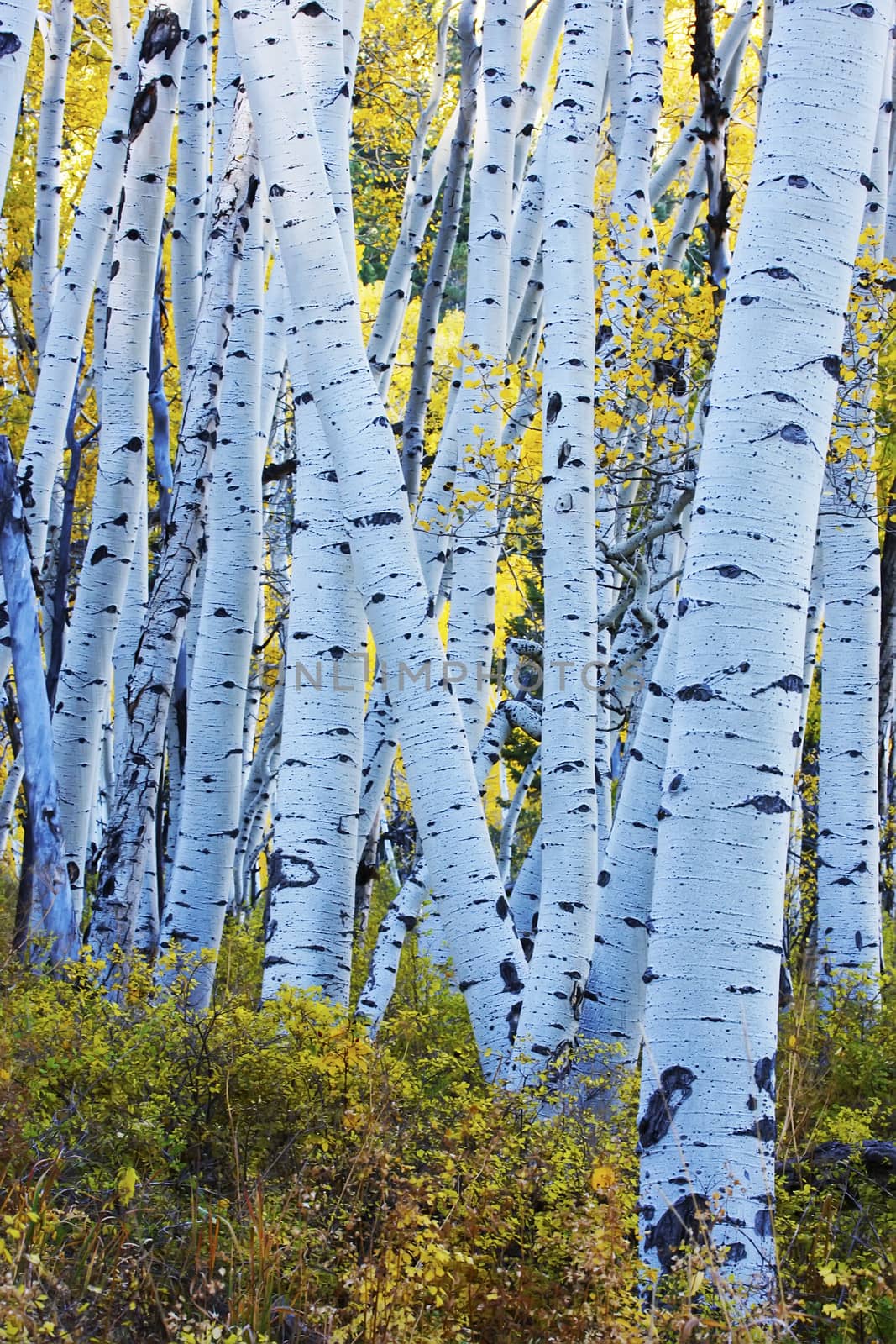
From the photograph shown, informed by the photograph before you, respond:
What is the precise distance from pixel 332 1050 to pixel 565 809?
105 cm

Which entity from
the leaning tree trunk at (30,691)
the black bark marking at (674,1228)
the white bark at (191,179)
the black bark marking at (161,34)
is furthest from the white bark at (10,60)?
the black bark marking at (674,1228)

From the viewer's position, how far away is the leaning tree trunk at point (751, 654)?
240 cm

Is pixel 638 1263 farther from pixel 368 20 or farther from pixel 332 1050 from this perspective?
pixel 368 20

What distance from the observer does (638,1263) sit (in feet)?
7.69

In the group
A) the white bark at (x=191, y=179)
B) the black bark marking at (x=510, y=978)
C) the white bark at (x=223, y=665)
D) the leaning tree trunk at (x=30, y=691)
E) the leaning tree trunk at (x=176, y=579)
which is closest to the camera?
the black bark marking at (x=510, y=978)

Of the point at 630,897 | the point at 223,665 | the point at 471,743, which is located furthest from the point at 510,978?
the point at 471,743

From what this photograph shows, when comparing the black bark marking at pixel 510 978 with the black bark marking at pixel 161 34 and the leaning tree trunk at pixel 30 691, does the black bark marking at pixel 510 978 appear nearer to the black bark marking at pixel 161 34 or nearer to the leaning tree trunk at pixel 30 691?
the leaning tree trunk at pixel 30 691

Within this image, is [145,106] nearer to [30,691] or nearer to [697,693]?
[30,691]

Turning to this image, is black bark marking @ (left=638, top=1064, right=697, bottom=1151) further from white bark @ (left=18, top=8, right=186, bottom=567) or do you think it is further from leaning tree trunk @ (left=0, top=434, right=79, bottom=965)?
white bark @ (left=18, top=8, right=186, bottom=567)

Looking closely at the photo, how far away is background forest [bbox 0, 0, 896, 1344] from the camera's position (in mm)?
2410

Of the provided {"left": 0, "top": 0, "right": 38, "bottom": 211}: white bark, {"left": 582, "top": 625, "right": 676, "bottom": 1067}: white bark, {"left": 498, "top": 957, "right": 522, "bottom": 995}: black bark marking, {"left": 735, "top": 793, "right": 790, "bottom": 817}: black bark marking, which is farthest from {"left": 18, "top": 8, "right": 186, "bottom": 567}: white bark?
{"left": 735, "top": 793, "right": 790, "bottom": 817}: black bark marking

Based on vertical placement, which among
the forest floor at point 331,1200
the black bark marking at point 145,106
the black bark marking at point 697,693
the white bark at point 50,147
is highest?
the white bark at point 50,147

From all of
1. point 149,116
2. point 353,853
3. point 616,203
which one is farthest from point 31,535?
point 616,203

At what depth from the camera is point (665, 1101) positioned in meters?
2.42
